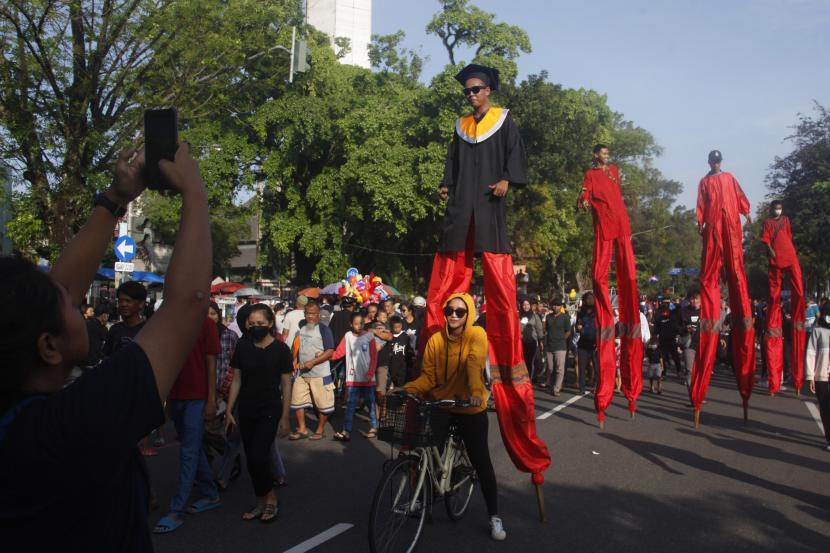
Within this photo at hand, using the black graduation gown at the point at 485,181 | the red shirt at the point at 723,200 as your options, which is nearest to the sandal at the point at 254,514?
the black graduation gown at the point at 485,181

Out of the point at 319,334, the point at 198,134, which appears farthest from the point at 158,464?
the point at 198,134

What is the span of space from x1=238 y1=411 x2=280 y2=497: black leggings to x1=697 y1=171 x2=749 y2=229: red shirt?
717cm

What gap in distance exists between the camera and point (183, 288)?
1824 mm

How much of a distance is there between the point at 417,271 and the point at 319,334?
30576mm

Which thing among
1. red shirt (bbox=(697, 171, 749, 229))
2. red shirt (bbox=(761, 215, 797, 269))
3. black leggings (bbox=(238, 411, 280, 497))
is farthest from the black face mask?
red shirt (bbox=(761, 215, 797, 269))

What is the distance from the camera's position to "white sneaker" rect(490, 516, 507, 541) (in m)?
5.95

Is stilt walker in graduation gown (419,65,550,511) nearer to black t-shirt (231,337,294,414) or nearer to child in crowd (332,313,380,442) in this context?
black t-shirt (231,337,294,414)

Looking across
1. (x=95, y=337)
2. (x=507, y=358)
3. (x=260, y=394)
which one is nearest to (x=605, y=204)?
(x=507, y=358)

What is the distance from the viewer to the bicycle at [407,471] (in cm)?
540

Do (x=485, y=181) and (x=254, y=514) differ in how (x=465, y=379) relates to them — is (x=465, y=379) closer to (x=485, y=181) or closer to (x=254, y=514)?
(x=485, y=181)

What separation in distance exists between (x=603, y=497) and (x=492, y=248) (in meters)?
2.68

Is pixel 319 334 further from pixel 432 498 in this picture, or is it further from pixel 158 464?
pixel 432 498

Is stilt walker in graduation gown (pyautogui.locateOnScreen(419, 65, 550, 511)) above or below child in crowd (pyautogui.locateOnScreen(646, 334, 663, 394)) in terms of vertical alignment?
above

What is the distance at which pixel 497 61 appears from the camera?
104ft
